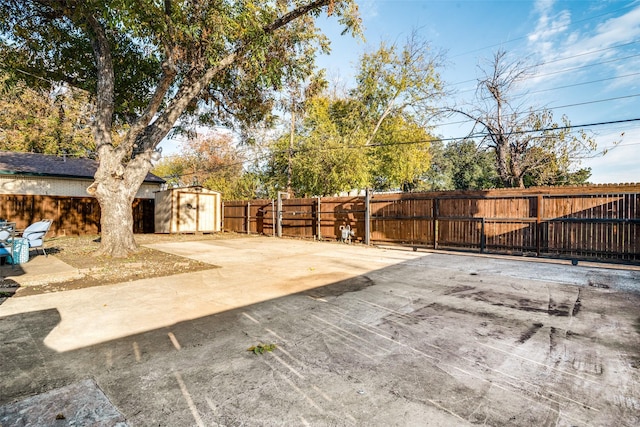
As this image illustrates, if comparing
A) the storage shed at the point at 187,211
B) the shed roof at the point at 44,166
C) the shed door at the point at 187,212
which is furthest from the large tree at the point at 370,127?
the shed roof at the point at 44,166

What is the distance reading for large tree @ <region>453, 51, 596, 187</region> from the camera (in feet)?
45.4

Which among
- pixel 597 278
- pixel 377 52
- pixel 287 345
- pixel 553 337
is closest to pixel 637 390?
pixel 553 337

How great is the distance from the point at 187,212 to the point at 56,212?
18.4 ft

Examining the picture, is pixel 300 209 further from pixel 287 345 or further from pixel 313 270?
pixel 287 345

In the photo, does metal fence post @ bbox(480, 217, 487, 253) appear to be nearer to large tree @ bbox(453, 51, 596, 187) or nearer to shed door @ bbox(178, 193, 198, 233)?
large tree @ bbox(453, 51, 596, 187)

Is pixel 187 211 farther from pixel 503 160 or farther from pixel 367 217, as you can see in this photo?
pixel 503 160

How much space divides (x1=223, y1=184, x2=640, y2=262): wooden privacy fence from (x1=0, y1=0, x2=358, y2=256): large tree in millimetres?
Result: 5631

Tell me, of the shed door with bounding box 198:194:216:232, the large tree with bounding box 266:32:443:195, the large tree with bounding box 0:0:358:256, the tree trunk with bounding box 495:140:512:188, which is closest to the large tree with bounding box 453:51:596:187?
the tree trunk with bounding box 495:140:512:188

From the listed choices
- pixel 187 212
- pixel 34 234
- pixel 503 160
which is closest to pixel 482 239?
pixel 503 160

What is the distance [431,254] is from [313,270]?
4243mm

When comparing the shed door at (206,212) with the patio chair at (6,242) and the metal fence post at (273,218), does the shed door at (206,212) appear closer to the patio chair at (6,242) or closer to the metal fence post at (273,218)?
the metal fence post at (273,218)

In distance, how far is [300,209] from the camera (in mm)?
13953

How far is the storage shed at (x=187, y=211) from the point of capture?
15.2 metres

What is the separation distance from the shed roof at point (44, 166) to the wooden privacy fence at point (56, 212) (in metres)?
1.07
